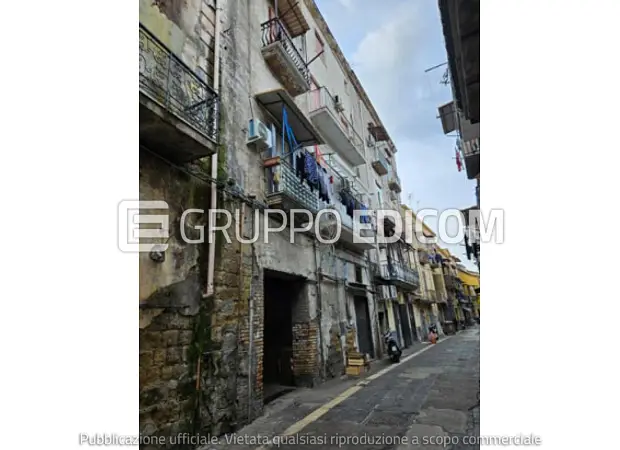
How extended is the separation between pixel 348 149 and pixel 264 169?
643cm

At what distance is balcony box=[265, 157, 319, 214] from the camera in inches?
278

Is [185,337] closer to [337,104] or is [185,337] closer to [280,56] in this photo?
[280,56]

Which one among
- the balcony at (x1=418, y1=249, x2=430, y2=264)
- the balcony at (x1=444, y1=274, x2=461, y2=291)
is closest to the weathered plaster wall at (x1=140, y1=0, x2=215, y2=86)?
the balcony at (x1=418, y1=249, x2=430, y2=264)

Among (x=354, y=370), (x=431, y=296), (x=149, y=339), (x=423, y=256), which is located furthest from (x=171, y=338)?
(x=431, y=296)

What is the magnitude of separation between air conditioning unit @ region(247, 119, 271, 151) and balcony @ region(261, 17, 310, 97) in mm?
2181

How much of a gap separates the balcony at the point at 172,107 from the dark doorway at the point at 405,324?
1533 centimetres

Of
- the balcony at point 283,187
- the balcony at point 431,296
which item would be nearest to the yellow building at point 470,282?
the balcony at point 431,296

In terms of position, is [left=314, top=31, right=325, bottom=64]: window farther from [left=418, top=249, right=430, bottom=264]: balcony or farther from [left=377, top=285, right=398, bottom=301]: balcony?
[left=418, top=249, right=430, bottom=264]: balcony

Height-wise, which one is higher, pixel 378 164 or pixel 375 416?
pixel 378 164

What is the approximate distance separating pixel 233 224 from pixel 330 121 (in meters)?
6.36

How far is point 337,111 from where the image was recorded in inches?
524

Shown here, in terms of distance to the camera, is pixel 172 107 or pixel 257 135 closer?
pixel 172 107

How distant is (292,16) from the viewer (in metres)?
9.91

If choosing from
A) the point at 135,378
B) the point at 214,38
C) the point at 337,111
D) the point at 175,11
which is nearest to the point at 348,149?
the point at 337,111
